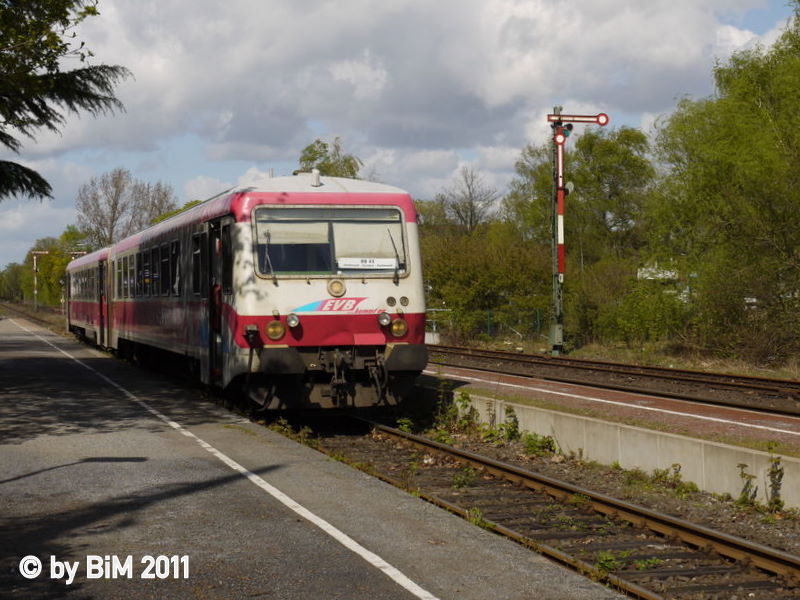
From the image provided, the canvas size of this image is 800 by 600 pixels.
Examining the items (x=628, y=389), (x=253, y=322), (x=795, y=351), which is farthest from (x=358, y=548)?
(x=795, y=351)

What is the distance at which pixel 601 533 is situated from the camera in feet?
26.0

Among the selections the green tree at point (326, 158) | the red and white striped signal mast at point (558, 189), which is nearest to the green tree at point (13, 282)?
the green tree at point (326, 158)

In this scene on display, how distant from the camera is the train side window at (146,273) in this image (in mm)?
19734

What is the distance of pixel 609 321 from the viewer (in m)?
30.6

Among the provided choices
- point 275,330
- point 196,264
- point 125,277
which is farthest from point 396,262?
point 125,277

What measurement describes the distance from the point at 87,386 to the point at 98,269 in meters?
11.2

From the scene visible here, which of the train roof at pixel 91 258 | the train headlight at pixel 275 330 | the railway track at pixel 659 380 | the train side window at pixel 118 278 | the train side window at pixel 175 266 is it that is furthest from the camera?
the train roof at pixel 91 258

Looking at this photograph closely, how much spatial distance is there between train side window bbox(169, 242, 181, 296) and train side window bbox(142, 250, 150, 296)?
2.67m

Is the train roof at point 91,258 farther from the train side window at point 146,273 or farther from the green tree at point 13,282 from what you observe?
the green tree at point 13,282

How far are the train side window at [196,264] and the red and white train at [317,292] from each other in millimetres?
1165

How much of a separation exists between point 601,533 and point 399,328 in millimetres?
5351

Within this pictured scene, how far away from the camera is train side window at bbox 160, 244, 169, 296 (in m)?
17.6

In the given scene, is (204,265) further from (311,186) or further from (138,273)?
(138,273)

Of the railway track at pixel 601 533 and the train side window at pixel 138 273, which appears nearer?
the railway track at pixel 601 533
